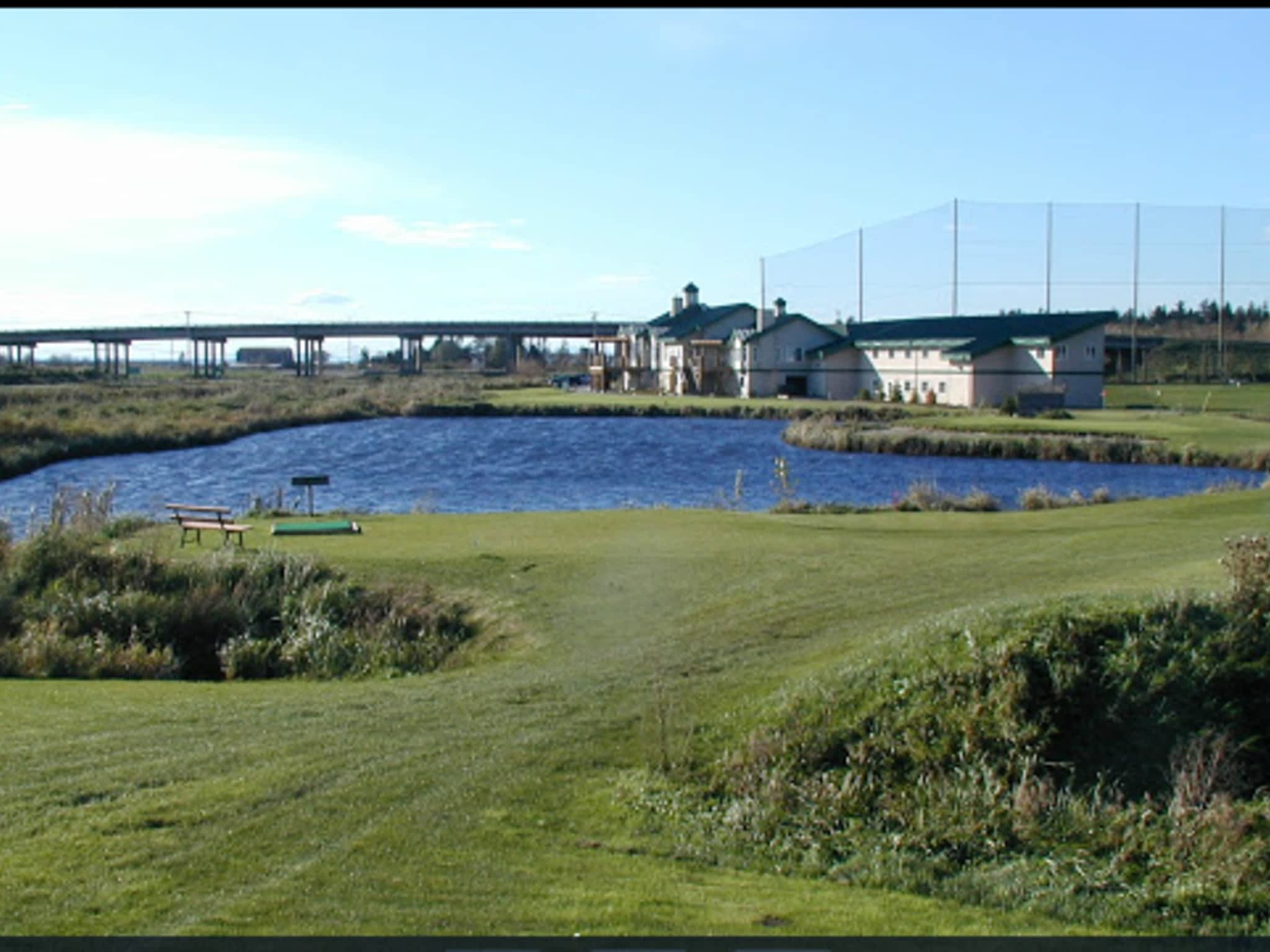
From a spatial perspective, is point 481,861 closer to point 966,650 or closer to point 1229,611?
point 966,650

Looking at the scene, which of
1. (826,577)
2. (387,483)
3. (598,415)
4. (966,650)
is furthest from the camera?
(598,415)

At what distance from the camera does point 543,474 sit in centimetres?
4378

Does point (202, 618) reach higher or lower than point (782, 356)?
lower

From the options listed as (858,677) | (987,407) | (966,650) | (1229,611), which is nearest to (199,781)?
(858,677)

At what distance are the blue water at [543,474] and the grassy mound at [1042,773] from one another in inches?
804

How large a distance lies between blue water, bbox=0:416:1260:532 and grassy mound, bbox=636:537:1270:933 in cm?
2043

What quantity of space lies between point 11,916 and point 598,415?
220 ft

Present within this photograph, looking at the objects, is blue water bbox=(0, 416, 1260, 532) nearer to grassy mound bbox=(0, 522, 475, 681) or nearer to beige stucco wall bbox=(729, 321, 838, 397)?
grassy mound bbox=(0, 522, 475, 681)

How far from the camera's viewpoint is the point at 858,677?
434 inches

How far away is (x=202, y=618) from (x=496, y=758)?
26.7ft

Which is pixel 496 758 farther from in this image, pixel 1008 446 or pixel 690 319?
pixel 690 319

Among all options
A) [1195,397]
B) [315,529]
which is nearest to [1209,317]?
[1195,397]

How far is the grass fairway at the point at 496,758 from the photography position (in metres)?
7.26

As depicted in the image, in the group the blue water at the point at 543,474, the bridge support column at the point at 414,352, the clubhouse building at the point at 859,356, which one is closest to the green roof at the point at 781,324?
the clubhouse building at the point at 859,356
